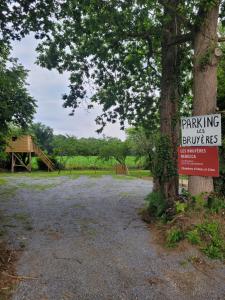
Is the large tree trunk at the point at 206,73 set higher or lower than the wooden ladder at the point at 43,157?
higher

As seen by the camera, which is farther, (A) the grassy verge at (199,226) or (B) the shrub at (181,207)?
(B) the shrub at (181,207)

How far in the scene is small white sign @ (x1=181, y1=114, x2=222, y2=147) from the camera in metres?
5.82

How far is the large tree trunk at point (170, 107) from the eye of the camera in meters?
7.57

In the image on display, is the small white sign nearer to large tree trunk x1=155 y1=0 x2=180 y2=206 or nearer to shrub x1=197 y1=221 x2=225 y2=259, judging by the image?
large tree trunk x1=155 y1=0 x2=180 y2=206

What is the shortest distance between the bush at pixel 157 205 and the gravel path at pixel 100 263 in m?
0.44

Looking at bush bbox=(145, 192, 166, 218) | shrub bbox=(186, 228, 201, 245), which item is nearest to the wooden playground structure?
bush bbox=(145, 192, 166, 218)

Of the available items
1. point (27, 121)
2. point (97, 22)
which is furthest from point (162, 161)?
point (27, 121)

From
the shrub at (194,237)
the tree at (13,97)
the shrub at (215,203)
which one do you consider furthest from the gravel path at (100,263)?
the tree at (13,97)

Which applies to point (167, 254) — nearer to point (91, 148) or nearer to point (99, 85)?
point (99, 85)

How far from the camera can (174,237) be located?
5.40 metres

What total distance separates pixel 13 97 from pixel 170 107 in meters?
5.65

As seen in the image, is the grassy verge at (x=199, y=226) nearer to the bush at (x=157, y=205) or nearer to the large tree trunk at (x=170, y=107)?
the bush at (x=157, y=205)

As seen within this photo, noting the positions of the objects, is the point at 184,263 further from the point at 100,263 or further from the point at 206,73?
the point at 206,73

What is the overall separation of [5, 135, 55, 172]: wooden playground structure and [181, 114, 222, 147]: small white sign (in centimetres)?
2186
